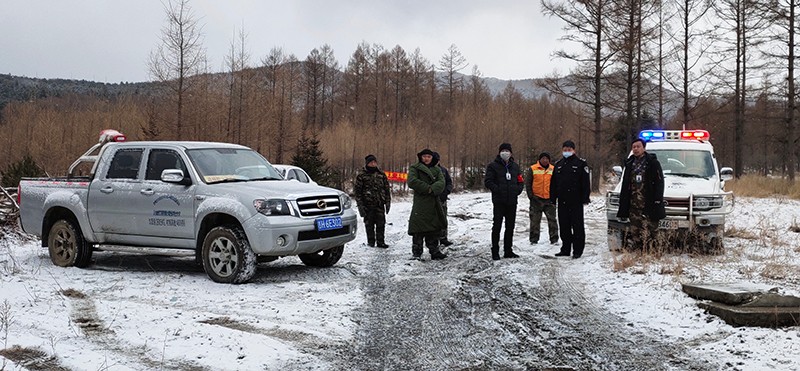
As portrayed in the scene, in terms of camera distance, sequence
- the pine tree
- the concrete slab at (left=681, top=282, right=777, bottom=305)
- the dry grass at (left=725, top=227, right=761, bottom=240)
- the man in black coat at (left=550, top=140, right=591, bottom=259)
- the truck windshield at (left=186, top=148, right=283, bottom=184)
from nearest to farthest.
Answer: the concrete slab at (left=681, top=282, right=777, bottom=305)
the truck windshield at (left=186, top=148, right=283, bottom=184)
the man in black coat at (left=550, top=140, right=591, bottom=259)
the dry grass at (left=725, top=227, right=761, bottom=240)
the pine tree

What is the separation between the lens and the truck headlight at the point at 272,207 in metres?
7.41

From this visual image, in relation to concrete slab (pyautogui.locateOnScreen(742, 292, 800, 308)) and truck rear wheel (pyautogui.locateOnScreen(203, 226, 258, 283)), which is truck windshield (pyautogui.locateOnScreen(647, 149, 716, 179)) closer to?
concrete slab (pyautogui.locateOnScreen(742, 292, 800, 308))

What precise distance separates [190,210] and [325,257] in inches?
86.4

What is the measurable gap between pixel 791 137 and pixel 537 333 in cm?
2810

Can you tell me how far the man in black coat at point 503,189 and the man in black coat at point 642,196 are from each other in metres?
1.72

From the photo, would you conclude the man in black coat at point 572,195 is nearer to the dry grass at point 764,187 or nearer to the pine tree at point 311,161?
the dry grass at point 764,187

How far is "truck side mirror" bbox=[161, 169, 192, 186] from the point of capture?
7.75 meters

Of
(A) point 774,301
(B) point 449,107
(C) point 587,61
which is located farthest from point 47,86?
(A) point 774,301

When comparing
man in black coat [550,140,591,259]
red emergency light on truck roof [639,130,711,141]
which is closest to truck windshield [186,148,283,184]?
man in black coat [550,140,591,259]

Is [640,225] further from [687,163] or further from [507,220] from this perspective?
[687,163]

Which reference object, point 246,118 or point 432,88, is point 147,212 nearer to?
point 246,118

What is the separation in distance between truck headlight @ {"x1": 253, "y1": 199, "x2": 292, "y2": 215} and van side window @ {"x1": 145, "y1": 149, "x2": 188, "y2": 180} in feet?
4.95

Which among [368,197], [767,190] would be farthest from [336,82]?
[368,197]

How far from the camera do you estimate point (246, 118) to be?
1330 inches
